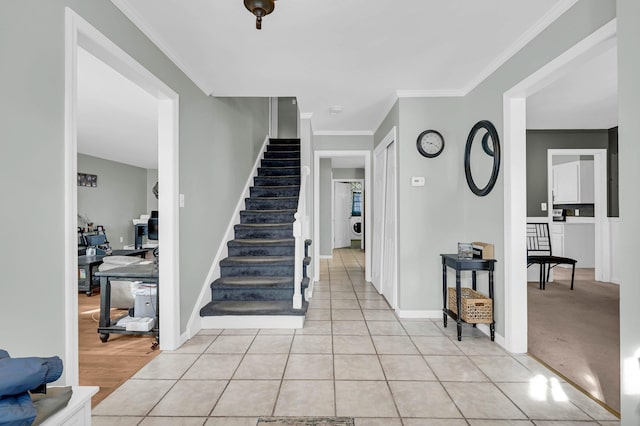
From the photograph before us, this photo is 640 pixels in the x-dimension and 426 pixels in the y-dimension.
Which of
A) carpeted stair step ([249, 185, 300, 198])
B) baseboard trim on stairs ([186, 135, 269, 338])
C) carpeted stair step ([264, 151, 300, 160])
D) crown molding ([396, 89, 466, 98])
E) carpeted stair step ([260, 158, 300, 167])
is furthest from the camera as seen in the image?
carpeted stair step ([264, 151, 300, 160])

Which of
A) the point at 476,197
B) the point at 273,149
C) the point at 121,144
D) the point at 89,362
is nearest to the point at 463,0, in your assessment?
the point at 476,197

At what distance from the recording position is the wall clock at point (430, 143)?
3.34 m

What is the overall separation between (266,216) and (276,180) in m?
0.97

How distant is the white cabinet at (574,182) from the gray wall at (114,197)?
9.71m

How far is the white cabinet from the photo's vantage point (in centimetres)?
558

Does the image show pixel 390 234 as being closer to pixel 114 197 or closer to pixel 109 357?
pixel 109 357

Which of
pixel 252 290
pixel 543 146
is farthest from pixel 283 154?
pixel 543 146

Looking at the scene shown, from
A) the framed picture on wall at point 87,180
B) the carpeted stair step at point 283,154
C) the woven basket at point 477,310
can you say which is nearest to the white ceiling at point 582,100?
the woven basket at point 477,310

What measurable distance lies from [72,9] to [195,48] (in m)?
0.97

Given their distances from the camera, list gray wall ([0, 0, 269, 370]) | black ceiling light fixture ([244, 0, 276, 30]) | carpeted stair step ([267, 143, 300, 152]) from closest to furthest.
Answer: gray wall ([0, 0, 269, 370])
black ceiling light fixture ([244, 0, 276, 30])
carpeted stair step ([267, 143, 300, 152])

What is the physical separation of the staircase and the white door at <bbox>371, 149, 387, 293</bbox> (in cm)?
121

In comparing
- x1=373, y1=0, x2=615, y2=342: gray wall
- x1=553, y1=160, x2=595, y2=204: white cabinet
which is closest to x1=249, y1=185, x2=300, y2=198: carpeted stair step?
x1=373, y1=0, x2=615, y2=342: gray wall

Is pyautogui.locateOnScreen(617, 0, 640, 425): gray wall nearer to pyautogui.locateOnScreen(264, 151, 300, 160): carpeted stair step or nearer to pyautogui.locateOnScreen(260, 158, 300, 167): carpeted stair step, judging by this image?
pyautogui.locateOnScreen(260, 158, 300, 167): carpeted stair step

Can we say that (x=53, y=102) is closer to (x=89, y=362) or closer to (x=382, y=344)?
(x=89, y=362)
